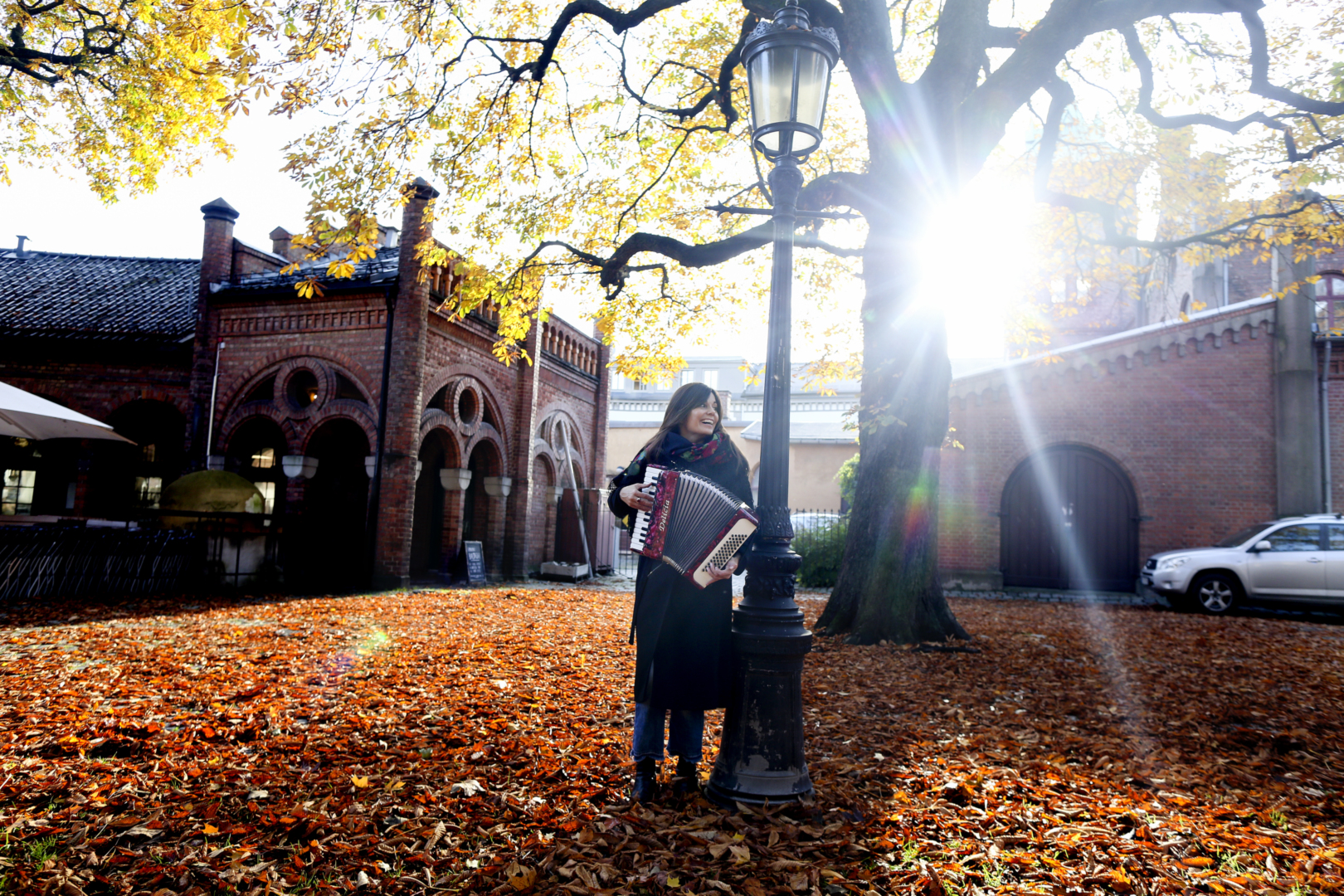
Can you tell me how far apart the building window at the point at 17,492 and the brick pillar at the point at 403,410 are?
32.5 ft

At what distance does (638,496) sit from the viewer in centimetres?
340

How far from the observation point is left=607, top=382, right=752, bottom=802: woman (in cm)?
345

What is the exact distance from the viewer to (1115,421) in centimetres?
1697

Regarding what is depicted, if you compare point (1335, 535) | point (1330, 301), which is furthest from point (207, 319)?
point (1330, 301)

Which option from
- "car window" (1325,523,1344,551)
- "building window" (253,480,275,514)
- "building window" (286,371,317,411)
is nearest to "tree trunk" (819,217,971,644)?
"car window" (1325,523,1344,551)

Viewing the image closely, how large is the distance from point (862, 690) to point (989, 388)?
13362mm

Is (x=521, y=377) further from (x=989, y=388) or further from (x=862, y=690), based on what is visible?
(x=862, y=690)

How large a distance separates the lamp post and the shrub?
1332 centimetres

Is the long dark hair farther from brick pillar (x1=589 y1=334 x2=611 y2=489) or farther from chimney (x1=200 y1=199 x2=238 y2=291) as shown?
brick pillar (x1=589 y1=334 x2=611 y2=489)

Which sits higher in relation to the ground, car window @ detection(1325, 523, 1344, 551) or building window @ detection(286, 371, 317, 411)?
building window @ detection(286, 371, 317, 411)

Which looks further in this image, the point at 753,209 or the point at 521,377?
the point at 521,377

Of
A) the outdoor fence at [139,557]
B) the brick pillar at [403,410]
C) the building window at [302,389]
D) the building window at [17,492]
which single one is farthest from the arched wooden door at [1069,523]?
the building window at [17,492]

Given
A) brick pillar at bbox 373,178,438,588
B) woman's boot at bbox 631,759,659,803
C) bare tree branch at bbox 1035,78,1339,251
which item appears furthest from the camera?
brick pillar at bbox 373,178,438,588

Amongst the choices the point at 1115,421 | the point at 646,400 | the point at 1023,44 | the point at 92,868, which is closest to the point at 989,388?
the point at 1115,421
